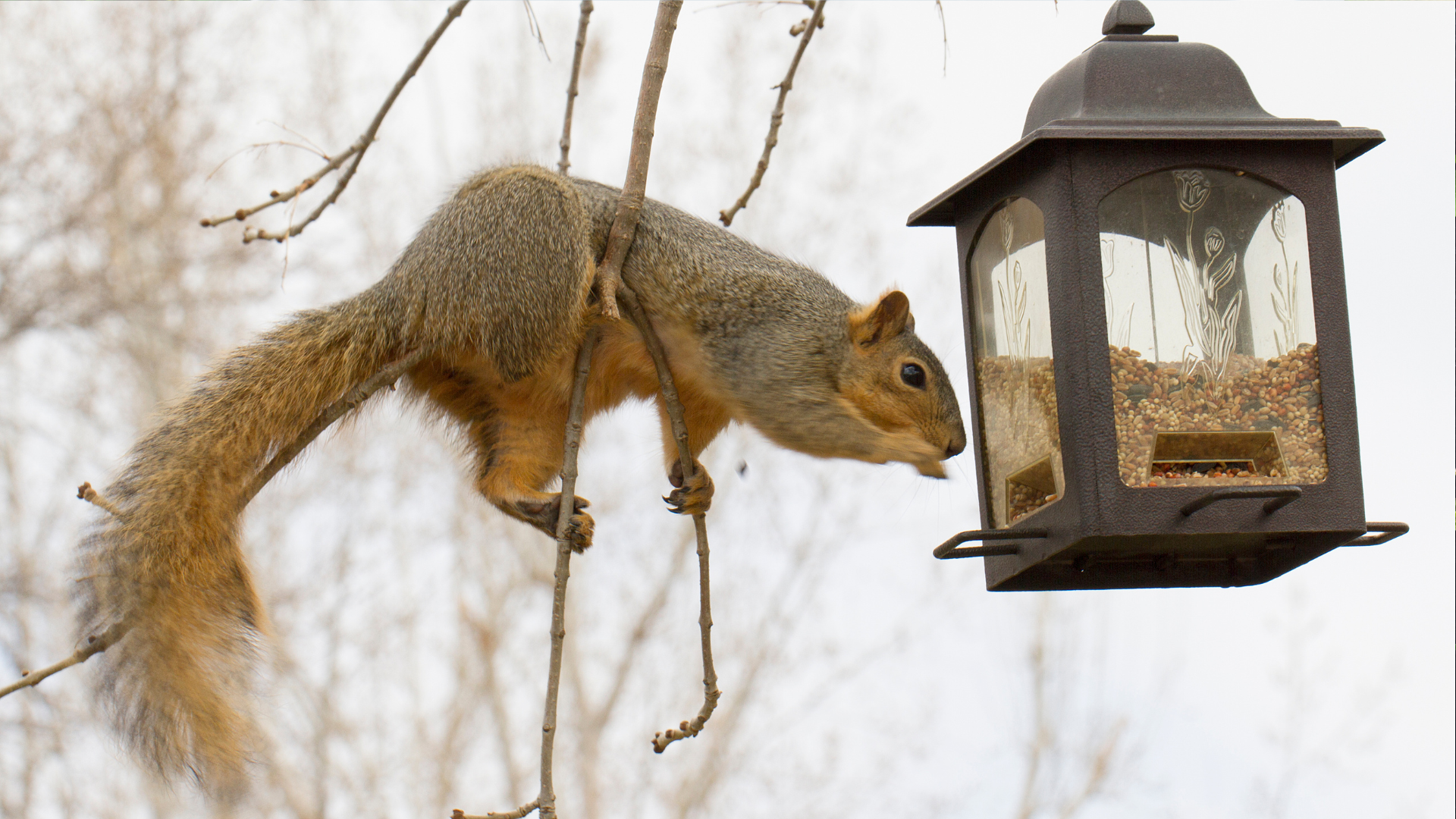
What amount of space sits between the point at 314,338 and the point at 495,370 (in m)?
0.36

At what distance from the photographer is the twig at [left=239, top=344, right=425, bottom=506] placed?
7.05 feet

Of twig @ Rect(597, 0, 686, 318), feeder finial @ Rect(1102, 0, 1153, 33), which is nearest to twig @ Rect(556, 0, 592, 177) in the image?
twig @ Rect(597, 0, 686, 318)

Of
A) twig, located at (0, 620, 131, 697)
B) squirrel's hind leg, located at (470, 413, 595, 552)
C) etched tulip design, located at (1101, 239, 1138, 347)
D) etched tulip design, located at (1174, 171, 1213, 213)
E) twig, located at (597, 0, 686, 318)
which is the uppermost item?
twig, located at (597, 0, 686, 318)

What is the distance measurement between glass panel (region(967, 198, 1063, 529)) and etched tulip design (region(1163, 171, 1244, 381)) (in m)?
0.20

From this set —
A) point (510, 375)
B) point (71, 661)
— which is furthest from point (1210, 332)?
point (71, 661)

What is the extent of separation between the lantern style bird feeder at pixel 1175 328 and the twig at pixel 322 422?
929 mm

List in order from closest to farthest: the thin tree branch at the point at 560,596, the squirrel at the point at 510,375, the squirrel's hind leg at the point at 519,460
→ the thin tree branch at the point at 560,596 → the squirrel at the point at 510,375 → the squirrel's hind leg at the point at 519,460

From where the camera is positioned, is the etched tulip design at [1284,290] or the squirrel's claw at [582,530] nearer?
the etched tulip design at [1284,290]

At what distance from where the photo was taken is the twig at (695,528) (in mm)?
1963

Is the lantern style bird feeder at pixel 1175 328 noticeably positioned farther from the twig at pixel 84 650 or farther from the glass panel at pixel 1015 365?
the twig at pixel 84 650

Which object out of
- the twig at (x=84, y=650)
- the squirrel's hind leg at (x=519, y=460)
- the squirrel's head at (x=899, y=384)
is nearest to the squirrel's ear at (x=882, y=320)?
the squirrel's head at (x=899, y=384)

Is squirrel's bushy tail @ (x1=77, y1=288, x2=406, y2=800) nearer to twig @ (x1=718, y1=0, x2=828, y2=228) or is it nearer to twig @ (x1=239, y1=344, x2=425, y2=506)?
twig @ (x1=239, y1=344, x2=425, y2=506)

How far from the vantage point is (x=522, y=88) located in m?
9.59

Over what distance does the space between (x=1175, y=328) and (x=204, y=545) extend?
1.63m
